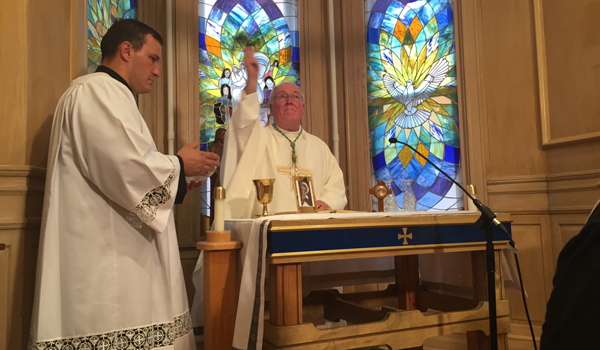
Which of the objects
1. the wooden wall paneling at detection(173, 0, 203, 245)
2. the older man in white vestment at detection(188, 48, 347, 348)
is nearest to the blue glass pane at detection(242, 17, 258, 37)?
the wooden wall paneling at detection(173, 0, 203, 245)

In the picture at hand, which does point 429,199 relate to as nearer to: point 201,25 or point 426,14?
point 426,14

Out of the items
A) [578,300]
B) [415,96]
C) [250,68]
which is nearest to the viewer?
[578,300]

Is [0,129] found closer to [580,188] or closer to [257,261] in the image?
[257,261]

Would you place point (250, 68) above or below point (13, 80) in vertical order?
above

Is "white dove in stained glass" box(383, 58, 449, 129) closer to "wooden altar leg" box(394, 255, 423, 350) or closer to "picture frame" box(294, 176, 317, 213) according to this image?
"wooden altar leg" box(394, 255, 423, 350)

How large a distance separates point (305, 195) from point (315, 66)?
2.22 metres

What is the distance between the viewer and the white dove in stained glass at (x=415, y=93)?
14.4 feet

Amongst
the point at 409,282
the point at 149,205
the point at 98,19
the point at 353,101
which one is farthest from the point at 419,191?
the point at 98,19

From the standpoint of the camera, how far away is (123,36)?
253 centimetres

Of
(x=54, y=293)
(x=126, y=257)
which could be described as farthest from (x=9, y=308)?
(x=126, y=257)

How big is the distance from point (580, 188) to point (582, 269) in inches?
115

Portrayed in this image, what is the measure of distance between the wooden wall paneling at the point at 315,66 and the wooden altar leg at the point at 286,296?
2.61 meters

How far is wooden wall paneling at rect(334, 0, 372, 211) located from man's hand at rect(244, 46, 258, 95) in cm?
162

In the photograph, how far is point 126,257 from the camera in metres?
2.20
